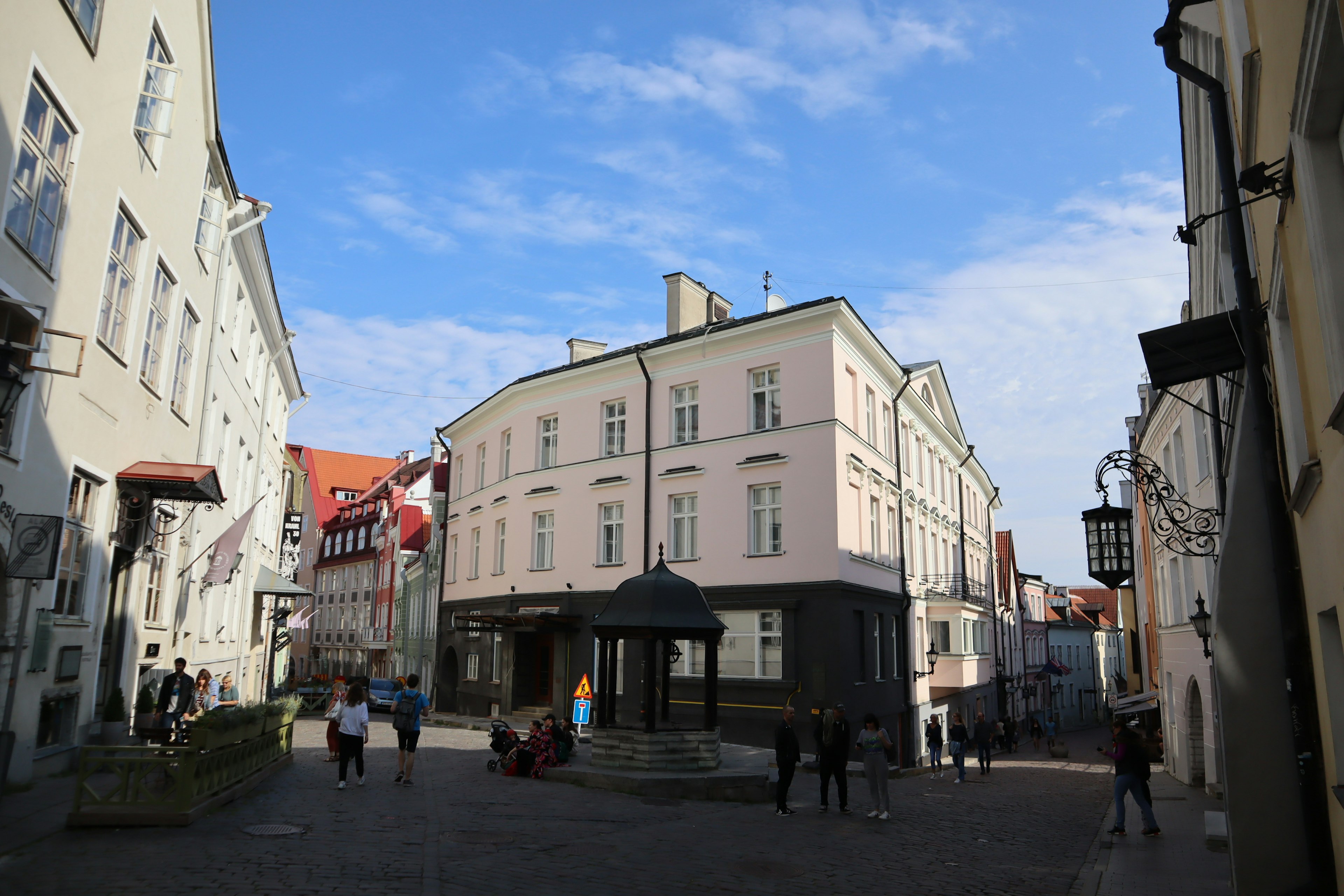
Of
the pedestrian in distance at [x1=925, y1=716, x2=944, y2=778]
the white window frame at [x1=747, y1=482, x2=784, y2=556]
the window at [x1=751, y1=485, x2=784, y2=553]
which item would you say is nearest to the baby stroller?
the white window frame at [x1=747, y1=482, x2=784, y2=556]

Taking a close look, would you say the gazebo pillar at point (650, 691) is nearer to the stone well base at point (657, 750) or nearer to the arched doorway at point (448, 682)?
the stone well base at point (657, 750)

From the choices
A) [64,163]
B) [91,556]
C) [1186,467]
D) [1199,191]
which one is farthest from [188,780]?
[1186,467]

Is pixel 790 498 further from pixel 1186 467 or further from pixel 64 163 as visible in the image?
pixel 64 163

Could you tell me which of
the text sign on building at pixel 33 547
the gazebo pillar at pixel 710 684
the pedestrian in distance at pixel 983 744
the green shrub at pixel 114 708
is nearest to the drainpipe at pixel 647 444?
the gazebo pillar at pixel 710 684

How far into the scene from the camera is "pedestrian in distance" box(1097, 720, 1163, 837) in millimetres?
13094

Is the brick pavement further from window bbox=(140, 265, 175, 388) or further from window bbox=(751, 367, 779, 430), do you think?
window bbox=(751, 367, 779, 430)

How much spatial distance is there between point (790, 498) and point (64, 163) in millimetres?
17899

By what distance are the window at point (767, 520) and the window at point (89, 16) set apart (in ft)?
59.2

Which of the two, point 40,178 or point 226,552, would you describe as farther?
point 226,552

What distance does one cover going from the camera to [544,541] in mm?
30328

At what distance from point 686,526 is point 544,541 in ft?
20.5

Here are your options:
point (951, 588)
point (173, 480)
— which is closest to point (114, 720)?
point (173, 480)

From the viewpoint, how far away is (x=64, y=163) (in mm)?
11117

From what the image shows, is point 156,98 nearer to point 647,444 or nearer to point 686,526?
point 647,444
